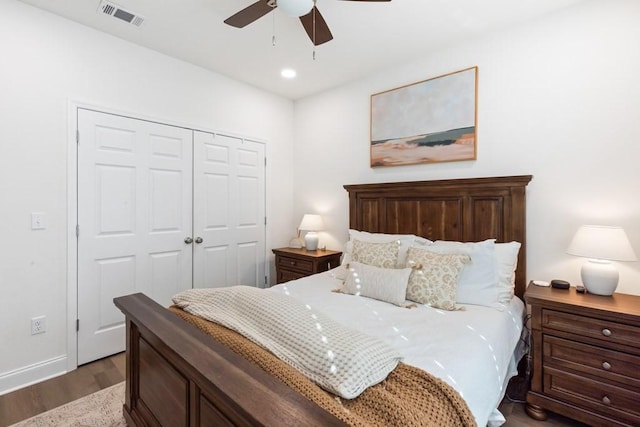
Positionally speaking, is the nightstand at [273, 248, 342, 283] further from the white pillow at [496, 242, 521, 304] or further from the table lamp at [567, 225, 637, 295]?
the table lamp at [567, 225, 637, 295]

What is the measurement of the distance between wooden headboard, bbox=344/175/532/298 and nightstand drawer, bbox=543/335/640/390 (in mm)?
604

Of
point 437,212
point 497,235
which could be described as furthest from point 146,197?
point 497,235

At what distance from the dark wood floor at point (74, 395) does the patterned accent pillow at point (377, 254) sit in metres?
1.19

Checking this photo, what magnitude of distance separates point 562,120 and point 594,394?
5.94 ft

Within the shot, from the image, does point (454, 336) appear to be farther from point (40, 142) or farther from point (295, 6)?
point (40, 142)

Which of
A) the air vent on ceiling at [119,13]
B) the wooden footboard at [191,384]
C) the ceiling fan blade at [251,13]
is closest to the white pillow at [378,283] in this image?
the wooden footboard at [191,384]

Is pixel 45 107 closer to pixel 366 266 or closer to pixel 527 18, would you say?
pixel 366 266

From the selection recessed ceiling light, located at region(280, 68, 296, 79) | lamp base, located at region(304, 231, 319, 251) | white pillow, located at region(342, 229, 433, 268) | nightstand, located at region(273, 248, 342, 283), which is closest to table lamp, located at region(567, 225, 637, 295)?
white pillow, located at region(342, 229, 433, 268)

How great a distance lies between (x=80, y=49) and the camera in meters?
2.52

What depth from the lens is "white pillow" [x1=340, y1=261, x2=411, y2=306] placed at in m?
2.11

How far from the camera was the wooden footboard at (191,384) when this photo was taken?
88 cm

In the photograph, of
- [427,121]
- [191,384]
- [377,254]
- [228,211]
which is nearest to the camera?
[191,384]

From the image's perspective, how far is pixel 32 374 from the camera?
7.61 feet

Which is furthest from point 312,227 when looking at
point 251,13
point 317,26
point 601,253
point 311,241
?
point 601,253
